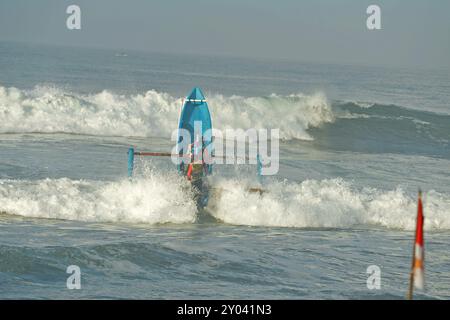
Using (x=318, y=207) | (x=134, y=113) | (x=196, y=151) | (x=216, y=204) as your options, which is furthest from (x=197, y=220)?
(x=134, y=113)

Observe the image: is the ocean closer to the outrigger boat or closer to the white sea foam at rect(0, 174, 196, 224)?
the white sea foam at rect(0, 174, 196, 224)

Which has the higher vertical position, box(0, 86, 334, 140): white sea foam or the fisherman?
box(0, 86, 334, 140): white sea foam

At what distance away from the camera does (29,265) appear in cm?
1159

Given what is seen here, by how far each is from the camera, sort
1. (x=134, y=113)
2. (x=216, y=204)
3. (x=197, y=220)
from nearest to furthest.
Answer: (x=197, y=220), (x=216, y=204), (x=134, y=113)

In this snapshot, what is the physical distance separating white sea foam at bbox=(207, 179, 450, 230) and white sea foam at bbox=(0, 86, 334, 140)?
12890 millimetres

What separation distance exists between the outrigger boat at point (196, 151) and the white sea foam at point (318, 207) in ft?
1.08

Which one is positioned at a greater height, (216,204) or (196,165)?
(196,165)

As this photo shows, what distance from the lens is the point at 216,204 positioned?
16.7 meters

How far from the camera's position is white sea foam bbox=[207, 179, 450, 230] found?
1664 cm

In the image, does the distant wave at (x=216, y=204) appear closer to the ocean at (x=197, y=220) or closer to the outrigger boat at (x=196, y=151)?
the ocean at (x=197, y=220)

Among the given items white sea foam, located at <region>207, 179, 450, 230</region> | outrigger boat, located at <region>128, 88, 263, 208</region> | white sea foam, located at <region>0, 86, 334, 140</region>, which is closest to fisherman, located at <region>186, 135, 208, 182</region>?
outrigger boat, located at <region>128, 88, 263, 208</region>

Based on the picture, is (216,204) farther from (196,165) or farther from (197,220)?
(196,165)

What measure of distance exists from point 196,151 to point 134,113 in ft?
53.1
